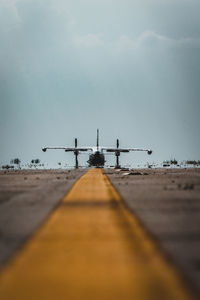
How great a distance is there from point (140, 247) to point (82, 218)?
3473 millimetres

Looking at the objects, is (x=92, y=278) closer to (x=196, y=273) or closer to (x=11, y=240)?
(x=196, y=273)

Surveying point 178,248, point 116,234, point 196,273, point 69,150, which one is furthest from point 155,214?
point 69,150

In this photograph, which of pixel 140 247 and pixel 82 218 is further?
pixel 82 218

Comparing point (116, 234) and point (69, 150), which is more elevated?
point (69, 150)

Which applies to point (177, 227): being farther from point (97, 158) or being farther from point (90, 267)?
point (97, 158)

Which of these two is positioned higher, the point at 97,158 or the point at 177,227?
the point at 97,158

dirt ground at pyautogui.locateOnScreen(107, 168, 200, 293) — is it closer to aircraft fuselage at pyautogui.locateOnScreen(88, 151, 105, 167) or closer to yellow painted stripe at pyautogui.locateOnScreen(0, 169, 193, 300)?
yellow painted stripe at pyautogui.locateOnScreen(0, 169, 193, 300)

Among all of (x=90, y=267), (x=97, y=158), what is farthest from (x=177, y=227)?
(x=97, y=158)

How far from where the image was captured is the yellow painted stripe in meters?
4.20

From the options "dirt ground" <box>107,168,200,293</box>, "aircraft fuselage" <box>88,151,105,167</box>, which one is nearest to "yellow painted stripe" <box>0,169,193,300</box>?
"dirt ground" <box>107,168,200,293</box>

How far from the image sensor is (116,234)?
24.9 feet

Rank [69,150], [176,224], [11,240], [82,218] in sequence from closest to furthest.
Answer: [11,240]
[176,224]
[82,218]
[69,150]

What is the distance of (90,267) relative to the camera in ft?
17.3

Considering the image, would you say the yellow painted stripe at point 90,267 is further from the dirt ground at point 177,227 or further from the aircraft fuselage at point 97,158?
the aircraft fuselage at point 97,158
